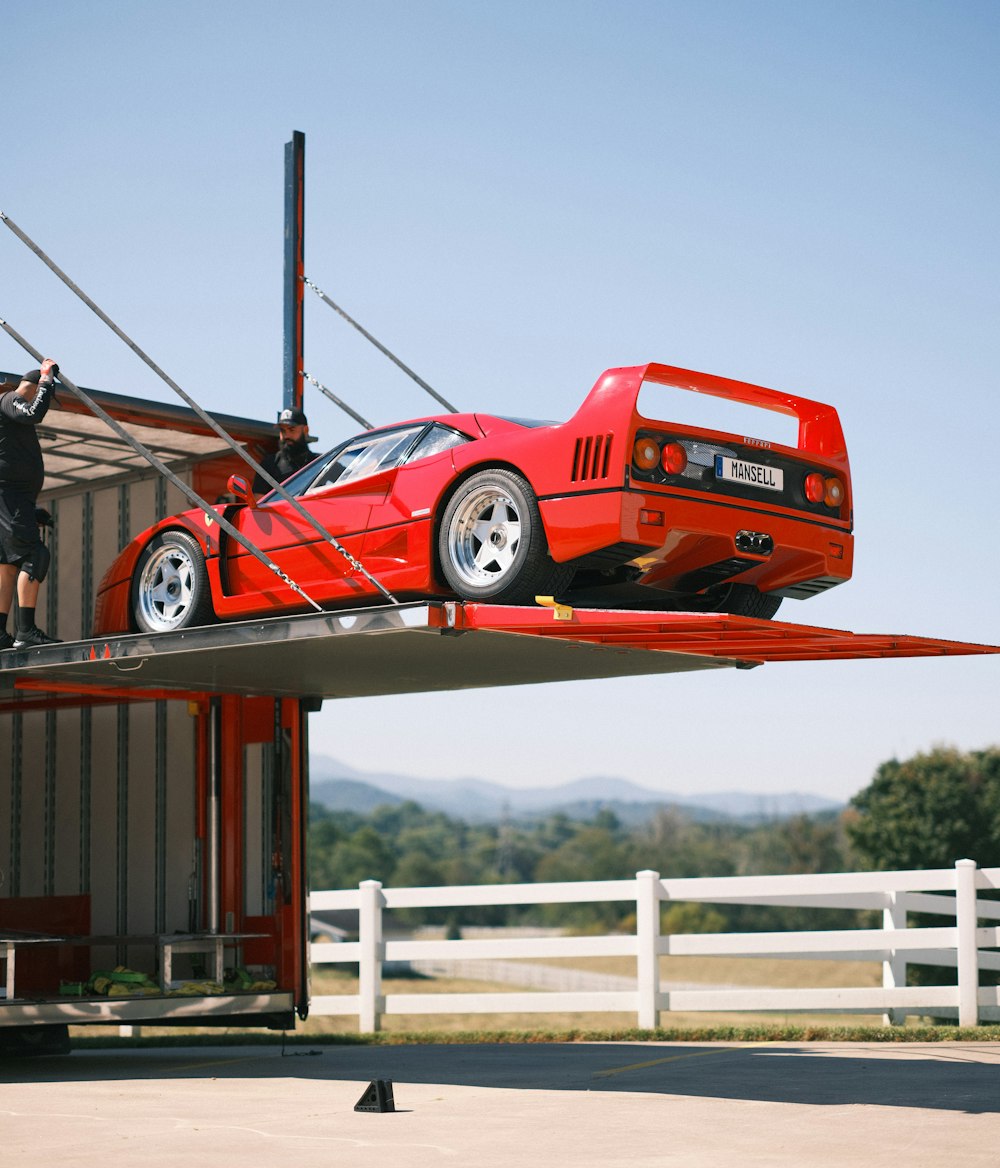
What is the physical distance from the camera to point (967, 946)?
11.7 metres

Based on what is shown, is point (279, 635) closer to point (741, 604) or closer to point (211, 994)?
point (741, 604)

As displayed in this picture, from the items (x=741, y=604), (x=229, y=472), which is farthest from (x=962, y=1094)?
(x=229, y=472)

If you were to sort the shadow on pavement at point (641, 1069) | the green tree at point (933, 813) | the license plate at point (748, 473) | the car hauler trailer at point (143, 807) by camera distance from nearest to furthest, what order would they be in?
the license plate at point (748, 473)
the shadow on pavement at point (641, 1069)
the car hauler trailer at point (143, 807)
the green tree at point (933, 813)

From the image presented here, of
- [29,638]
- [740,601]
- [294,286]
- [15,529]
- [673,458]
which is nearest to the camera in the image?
[673,458]

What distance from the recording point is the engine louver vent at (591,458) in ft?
25.8

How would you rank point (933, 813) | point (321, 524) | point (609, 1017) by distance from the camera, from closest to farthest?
point (321, 524) < point (933, 813) < point (609, 1017)

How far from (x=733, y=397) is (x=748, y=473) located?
48 centimetres

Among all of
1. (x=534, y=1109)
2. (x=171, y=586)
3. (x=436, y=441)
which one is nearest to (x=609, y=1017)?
(x=171, y=586)

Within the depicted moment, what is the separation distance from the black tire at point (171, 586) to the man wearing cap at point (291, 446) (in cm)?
114

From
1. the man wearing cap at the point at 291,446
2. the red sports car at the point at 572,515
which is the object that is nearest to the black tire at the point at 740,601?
the red sports car at the point at 572,515

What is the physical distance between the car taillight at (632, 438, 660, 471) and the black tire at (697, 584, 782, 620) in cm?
121

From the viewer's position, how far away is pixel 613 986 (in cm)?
11269

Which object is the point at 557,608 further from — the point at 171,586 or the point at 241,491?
the point at 171,586

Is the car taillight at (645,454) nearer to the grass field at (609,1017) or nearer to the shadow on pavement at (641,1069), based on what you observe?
the shadow on pavement at (641,1069)
